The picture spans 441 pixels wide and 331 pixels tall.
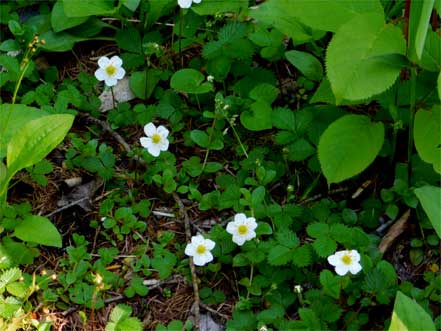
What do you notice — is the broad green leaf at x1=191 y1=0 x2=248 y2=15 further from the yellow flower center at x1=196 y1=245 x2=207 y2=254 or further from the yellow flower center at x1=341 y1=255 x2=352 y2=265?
the yellow flower center at x1=341 y1=255 x2=352 y2=265

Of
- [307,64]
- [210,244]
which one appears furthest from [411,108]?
[210,244]

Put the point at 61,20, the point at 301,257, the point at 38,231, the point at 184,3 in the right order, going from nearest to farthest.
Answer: the point at 301,257, the point at 38,231, the point at 184,3, the point at 61,20

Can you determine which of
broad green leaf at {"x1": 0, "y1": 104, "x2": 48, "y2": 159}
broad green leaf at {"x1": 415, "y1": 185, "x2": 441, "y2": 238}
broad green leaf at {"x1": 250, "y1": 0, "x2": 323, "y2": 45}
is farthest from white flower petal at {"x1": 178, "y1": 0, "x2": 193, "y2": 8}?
broad green leaf at {"x1": 415, "y1": 185, "x2": 441, "y2": 238}

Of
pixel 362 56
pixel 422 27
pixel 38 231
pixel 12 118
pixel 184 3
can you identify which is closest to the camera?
pixel 422 27

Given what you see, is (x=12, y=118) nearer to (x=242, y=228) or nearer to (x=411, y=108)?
(x=242, y=228)

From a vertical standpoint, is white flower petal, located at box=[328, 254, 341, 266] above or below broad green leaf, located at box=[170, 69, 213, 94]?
below

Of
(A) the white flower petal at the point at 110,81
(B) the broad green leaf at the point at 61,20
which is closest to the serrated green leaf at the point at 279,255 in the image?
(A) the white flower petal at the point at 110,81
